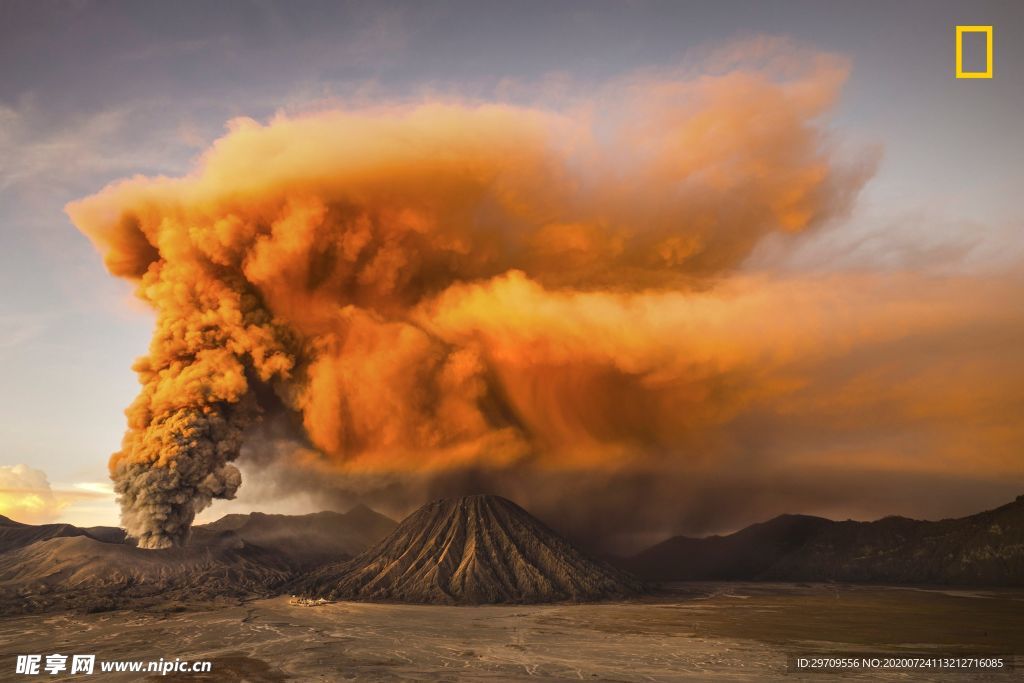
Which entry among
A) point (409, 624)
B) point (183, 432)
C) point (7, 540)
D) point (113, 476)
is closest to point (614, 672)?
point (409, 624)

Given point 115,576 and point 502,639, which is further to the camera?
point 115,576

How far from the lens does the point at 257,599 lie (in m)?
112

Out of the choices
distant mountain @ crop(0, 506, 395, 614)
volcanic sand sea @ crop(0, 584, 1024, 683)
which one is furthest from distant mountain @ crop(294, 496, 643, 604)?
volcanic sand sea @ crop(0, 584, 1024, 683)

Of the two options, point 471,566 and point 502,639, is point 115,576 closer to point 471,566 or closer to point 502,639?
point 471,566

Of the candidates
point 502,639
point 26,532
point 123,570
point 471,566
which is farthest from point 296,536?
point 502,639

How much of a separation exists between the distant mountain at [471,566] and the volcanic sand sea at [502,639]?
14986 millimetres

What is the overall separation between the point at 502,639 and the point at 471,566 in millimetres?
61464

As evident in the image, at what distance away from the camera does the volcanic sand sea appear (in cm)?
5153

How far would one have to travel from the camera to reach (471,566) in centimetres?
13212

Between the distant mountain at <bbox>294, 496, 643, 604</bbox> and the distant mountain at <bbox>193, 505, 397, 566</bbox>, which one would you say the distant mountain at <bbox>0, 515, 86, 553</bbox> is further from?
the distant mountain at <bbox>294, 496, 643, 604</bbox>

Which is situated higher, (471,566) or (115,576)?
(115,576)

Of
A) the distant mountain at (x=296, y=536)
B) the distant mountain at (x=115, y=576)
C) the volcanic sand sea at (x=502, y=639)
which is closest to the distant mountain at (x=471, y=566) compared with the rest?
the distant mountain at (x=115, y=576)

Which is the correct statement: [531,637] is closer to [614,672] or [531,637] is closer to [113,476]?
[614,672]

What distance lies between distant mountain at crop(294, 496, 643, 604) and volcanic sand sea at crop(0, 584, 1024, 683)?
15.0 m
